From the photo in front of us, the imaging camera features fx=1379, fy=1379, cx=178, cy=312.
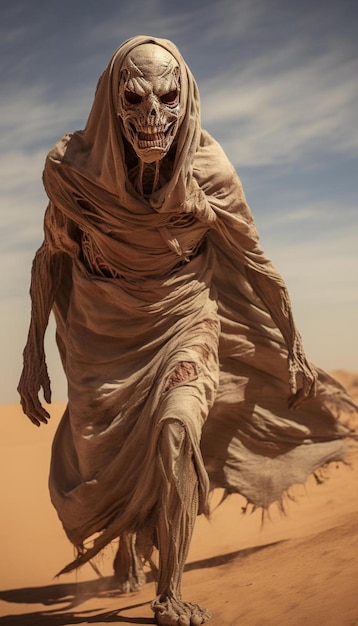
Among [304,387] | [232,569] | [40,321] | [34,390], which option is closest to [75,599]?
[232,569]

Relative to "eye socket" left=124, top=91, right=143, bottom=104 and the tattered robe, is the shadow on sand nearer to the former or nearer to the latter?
the tattered robe

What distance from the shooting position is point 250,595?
24.0 ft

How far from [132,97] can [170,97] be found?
0.20 meters

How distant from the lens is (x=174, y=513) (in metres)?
6.85

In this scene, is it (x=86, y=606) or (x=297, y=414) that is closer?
(x=86, y=606)

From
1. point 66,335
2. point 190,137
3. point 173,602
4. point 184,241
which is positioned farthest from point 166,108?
point 173,602

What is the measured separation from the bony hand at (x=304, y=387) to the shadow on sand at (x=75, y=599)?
1264mm

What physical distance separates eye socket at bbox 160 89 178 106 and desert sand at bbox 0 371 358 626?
2.63 meters

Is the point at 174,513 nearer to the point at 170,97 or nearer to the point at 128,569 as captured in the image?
the point at 128,569

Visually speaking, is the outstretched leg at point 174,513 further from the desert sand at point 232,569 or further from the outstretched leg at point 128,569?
the outstretched leg at point 128,569

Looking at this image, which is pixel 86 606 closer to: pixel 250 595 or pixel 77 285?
pixel 250 595

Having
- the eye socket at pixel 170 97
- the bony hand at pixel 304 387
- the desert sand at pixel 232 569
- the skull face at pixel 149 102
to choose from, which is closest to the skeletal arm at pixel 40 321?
the skull face at pixel 149 102

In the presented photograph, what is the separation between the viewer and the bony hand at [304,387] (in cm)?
809

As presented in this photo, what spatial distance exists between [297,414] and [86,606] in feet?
6.05
